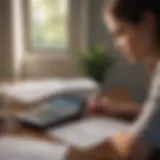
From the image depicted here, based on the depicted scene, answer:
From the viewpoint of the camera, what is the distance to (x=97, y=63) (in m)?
2.12

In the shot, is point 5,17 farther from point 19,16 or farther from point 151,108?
point 151,108

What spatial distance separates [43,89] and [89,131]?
460 millimetres

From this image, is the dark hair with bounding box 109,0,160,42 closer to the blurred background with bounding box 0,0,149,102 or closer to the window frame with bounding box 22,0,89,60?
the blurred background with bounding box 0,0,149,102

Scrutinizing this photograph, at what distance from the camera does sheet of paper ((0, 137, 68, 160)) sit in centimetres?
122

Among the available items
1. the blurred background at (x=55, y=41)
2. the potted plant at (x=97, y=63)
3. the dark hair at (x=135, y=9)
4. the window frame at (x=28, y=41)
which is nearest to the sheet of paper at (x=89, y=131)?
the dark hair at (x=135, y=9)

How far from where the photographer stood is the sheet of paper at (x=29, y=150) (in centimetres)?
122

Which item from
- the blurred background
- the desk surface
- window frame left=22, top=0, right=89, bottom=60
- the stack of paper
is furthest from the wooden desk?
window frame left=22, top=0, right=89, bottom=60

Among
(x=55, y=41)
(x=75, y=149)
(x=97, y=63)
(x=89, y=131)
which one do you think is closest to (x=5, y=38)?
(x=55, y=41)

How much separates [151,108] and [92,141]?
0.88 ft

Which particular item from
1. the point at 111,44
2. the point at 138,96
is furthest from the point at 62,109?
the point at 111,44

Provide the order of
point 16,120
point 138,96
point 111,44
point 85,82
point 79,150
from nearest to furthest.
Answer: point 79,150 < point 16,120 < point 85,82 < point 138,96 < point 111,44

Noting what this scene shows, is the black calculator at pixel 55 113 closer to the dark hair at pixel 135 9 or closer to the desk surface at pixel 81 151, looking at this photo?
the desk surface at pixel 81 151

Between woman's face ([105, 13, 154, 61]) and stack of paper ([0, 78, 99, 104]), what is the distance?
54 centimetres

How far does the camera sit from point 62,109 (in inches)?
62.0
